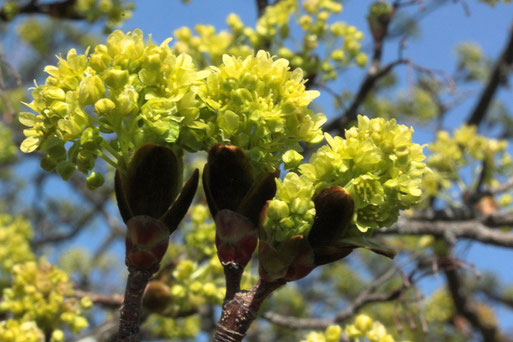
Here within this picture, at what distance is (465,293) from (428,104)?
115 inches

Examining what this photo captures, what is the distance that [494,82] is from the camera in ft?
17.5

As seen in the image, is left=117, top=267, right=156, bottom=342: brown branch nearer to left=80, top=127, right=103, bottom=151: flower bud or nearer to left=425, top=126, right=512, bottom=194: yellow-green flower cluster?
left=80, top=127, right=103, bottom=151: flower bud

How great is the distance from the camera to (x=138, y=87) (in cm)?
143

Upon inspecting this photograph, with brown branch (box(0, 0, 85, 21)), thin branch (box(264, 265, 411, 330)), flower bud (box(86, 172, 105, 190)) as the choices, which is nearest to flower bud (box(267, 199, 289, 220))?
flower bud (box(86, 172, 105, 190))

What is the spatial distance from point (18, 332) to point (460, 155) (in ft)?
10.8

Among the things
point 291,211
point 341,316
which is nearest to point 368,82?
point 341,316

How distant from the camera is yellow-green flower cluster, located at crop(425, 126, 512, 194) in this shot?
4.40 meters

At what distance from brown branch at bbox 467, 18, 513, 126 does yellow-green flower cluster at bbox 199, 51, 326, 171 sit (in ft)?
14.2

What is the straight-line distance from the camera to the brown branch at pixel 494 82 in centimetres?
525

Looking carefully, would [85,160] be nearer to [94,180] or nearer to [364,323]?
[94,180]

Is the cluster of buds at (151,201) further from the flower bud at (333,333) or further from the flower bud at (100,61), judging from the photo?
the flower bud at (333,333)

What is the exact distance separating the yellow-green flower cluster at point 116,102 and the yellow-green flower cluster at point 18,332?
1092 millimetres

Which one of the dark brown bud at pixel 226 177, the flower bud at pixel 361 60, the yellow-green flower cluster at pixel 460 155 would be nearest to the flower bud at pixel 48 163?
the dark brown bud at pixel 226 177

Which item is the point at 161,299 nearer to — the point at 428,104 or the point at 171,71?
the point at 171,71
